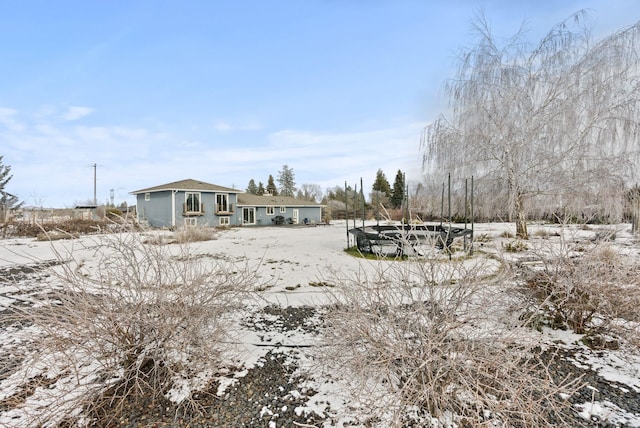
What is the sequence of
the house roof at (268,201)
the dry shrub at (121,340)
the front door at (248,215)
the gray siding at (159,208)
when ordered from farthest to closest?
the house roof at (268,201) < the front door at (248,215) < the gray siding at (159,208) < the dry shrub at (121,340)

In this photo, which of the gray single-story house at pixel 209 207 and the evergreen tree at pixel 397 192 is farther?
the evergreen tree at pixel 397 192

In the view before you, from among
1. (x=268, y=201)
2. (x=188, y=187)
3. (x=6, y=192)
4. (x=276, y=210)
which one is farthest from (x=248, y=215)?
(x=6, y=192)

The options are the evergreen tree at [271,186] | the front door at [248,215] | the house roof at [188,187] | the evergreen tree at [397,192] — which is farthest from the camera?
the evergreen tree at [271,186]

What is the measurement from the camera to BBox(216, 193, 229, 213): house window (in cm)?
2181

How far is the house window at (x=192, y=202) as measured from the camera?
19844mm

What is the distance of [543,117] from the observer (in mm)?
9227

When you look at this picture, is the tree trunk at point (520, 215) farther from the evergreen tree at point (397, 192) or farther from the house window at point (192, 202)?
the evergreen tree at point (397, 192)

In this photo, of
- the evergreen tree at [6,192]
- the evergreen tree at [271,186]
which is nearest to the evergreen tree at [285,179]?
the evergreen tree at [271,186]

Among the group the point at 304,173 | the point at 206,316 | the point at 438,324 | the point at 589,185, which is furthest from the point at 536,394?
the point at 304,173

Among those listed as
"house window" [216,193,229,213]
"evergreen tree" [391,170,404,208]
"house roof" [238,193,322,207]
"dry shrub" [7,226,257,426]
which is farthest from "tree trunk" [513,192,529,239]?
"evergreen tree" [391,170,404,208]

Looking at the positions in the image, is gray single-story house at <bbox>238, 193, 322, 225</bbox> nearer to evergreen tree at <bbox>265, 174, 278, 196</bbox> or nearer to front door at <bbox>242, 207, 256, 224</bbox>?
front door at <bbox>242, 207, 256, 224</bbox>

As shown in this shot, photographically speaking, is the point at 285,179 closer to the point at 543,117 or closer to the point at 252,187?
the point at 252,187

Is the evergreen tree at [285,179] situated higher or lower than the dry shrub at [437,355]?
higher

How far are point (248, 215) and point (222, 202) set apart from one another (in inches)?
128
